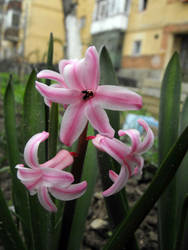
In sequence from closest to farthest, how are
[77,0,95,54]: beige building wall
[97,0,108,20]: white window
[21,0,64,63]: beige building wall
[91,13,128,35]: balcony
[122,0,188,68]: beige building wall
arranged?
[122,0,188,68]: beige building wall → [91,13,128,35]: balcony → [97,0,108,20]: white window → [77,0,95,54]: beige building wall → [21,0,64,63]: beige building wall

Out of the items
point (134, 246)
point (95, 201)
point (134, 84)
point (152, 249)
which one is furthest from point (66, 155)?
point (134, 84)

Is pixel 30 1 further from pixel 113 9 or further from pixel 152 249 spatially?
pixel 152 249

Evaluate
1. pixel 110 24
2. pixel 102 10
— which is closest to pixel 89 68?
pixel 110 24

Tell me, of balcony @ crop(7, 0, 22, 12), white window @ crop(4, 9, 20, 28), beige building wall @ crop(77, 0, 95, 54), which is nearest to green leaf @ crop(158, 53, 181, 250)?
beige building wall @ crop(77, 0, 95, 54)

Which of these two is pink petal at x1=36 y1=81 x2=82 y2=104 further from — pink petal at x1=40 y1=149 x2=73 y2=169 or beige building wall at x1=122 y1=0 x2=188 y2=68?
beige building wall at x1=122 y1=0 x2=188 y2=68

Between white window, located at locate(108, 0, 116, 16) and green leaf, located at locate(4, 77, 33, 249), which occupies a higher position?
white window, located at locate(108, 0, 116, 16)

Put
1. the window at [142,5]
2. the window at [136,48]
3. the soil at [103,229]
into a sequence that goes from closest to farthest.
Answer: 1. the soil at [103,229]
2. the window at [142,5]
3. the window at [136,48]

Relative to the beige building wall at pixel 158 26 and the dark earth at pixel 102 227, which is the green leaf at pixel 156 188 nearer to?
the dark earth at pixel 102 227

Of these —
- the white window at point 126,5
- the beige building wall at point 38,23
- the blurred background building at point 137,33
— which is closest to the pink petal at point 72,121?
the blurred background building at point 137,33
